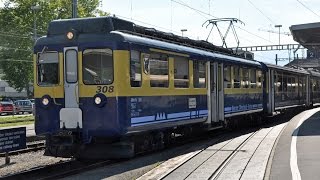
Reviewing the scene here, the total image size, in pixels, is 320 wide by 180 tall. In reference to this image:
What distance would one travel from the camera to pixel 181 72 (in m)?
14.4

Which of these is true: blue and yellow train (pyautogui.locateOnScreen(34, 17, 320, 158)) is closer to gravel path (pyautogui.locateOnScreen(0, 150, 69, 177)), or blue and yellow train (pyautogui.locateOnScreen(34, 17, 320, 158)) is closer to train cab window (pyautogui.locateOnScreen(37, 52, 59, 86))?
train cab window (pyautogui.locateOnScreen(37, 52, 59, 86))

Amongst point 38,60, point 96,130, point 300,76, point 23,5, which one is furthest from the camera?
point 23,5

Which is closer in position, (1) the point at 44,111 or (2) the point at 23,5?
(1) the point at 44,111

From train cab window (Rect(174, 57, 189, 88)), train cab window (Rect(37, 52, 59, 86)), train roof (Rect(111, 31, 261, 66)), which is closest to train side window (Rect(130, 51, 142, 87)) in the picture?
train roof (Rect(111, 31, 261, 66))

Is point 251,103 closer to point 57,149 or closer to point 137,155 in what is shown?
point 137,155

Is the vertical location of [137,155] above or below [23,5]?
below

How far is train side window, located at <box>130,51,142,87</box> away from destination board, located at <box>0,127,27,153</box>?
3.45 m

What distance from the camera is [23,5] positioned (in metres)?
61.2

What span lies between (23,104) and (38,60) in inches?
1710

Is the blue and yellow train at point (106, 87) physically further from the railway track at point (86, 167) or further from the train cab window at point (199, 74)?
the train cab window at point (199, 74)

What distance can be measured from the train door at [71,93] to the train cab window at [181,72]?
3.07 meters

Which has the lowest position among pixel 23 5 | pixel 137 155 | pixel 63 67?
pixel 137 155

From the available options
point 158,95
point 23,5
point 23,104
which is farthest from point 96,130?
point 23,5

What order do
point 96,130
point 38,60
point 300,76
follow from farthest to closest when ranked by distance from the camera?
point 300,76 → point 38,60 → point 96,130
